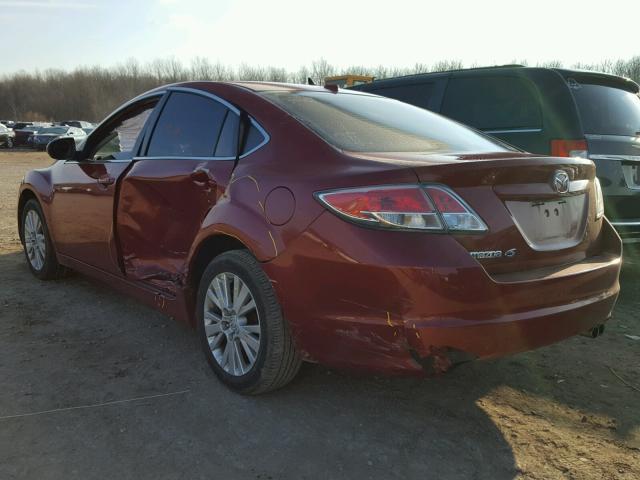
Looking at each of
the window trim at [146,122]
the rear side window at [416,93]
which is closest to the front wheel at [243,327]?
the window trim at [146,122]

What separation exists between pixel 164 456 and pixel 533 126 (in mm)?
4177

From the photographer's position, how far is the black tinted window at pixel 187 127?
10.7ft

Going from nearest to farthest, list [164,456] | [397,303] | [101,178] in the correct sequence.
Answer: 1. [397,303]
2. [164,456]
3. [101,178]

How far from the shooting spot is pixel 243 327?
9.58ft

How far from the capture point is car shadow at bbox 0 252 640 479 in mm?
2393

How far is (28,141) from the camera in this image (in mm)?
37375

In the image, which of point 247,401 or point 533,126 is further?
point 533,126

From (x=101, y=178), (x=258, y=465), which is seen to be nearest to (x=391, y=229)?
(x=258, y=465)

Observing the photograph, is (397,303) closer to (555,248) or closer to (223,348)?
(555,248)

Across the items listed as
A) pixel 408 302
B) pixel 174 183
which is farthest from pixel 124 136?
pixel 408 302

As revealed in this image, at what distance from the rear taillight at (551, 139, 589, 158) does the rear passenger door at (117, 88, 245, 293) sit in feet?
9.71

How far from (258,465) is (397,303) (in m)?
0.88

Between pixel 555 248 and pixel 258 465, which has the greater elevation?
pixel 555 248

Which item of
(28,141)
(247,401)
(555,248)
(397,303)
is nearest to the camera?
(397,303)
